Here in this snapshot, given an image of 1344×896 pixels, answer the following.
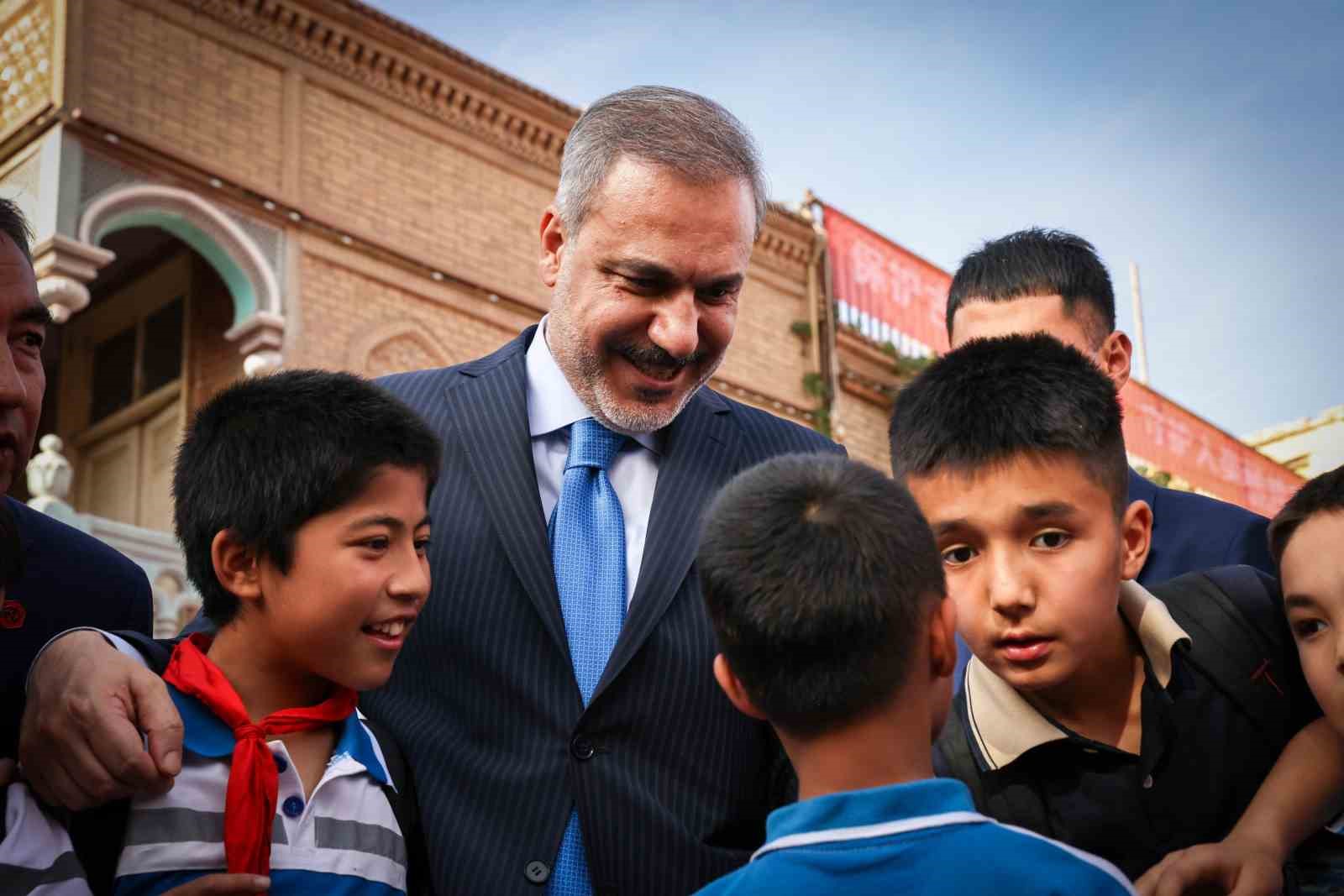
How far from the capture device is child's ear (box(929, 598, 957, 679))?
5.66 feet

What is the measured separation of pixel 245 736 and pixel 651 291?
1100mm

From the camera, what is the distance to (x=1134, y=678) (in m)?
2.25

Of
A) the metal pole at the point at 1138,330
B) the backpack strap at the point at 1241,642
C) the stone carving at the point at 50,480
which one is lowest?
the backpack strap at the point at 1241,642

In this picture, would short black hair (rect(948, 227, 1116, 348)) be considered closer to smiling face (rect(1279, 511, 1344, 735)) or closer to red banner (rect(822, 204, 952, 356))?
smiling face (rect(1279, 511, 1344, 735))

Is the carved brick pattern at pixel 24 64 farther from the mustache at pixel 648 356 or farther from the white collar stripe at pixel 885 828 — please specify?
the white collar stripe at pixel 885 828

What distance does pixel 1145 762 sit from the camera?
6.86ft

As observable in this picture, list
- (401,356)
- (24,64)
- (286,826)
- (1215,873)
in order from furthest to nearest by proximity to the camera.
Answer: (401,356)
(24,64)
(286,826)
(1215,873)

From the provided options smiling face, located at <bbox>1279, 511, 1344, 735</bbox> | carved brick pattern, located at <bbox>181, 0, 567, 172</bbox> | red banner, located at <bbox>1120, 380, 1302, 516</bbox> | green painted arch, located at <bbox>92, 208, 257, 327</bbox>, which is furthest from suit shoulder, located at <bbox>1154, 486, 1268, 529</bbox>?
red banner, located at <bbox>1120, 380, 1302, 516</bbox>

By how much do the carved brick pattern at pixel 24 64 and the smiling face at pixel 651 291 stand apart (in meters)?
9.76

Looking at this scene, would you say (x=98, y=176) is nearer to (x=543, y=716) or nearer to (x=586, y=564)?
(x=586, y=564)

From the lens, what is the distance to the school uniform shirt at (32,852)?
183 centimetres

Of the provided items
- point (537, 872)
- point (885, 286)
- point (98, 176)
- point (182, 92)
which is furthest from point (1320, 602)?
point (885, 286)

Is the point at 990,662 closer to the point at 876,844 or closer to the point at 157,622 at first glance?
the point at 876,844

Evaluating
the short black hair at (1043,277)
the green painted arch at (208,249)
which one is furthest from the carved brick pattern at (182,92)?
the short black hair at (1043,277)
